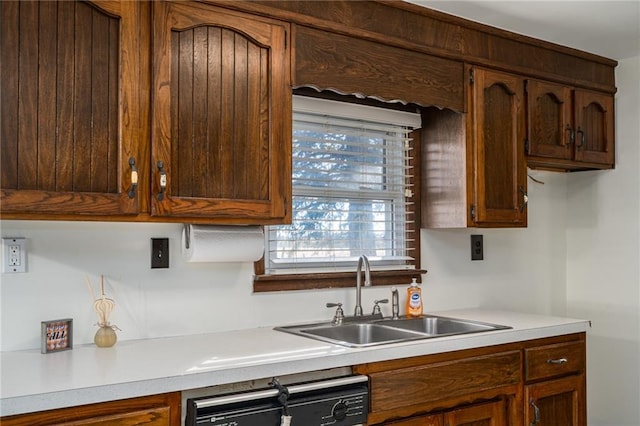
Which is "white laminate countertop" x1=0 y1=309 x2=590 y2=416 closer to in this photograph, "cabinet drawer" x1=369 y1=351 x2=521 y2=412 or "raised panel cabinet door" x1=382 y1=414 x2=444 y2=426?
"cabinet drawer" x1=369 y1=351 x2=521 y2=412

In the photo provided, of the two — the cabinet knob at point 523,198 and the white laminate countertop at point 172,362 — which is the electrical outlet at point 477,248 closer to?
the cabinet knob at point 523,198

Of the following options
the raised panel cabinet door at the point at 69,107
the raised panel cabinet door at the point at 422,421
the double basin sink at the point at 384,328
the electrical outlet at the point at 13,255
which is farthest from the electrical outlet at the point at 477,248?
the electrical outlet at the point at 13,255

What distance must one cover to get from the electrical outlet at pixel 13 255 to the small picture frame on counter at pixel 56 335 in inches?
8.0

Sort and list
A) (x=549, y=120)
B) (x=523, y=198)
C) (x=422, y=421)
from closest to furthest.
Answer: (x=422, y=421), (x=523, y=198), (x=549, y=120)

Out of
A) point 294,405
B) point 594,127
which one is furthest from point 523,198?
point 294,405

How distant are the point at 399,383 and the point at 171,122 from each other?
1.19 metres

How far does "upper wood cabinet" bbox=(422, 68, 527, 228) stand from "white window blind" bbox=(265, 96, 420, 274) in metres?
0.12

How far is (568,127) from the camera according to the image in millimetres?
3248

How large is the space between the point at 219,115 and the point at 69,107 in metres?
0.50

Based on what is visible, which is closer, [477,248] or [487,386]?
[487,386]

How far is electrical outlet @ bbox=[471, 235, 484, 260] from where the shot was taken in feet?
11.0

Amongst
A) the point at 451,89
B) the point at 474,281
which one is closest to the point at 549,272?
the point at 474,281

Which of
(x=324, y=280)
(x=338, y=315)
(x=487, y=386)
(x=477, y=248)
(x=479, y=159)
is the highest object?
(x=479, y=159)

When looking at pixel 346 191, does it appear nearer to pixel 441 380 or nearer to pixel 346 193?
pixel 346 193
